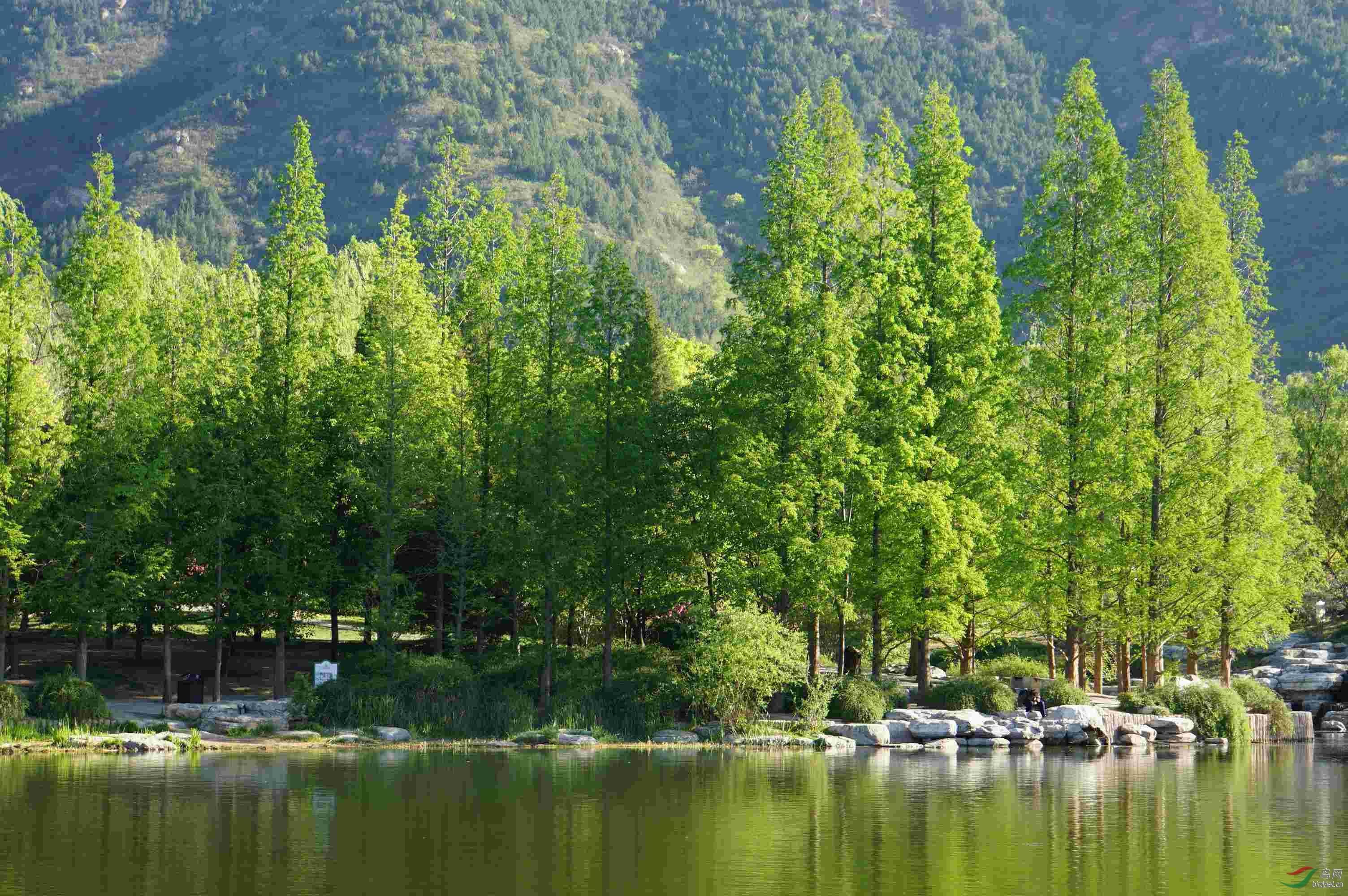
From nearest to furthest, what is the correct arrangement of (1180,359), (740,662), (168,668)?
1. (740,662)
2. (168,668)
3. (1180,359)

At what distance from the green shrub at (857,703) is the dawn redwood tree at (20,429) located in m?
23.1

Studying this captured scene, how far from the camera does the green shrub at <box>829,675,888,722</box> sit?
3988cm

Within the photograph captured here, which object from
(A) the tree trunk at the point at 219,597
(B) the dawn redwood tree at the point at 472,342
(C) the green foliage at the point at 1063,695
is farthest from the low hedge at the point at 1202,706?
(A) the tree trunk at the point at 219,597

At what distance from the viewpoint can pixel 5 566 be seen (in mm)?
41812

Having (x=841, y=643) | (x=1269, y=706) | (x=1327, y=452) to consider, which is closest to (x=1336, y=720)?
(x=1269, y=706)

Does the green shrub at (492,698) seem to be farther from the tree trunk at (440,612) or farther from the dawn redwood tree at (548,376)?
the tree trunk at (440,612)

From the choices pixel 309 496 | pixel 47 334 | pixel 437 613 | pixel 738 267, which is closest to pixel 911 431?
pixel 738 267

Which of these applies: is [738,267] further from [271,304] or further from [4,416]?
[4,416]

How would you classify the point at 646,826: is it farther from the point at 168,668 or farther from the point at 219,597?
the point at 219,597

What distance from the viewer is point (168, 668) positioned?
1670 inches

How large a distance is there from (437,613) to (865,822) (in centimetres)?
2513

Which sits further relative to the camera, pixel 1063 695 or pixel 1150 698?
pixel 1150 698

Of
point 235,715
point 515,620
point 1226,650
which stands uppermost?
point 515,620
